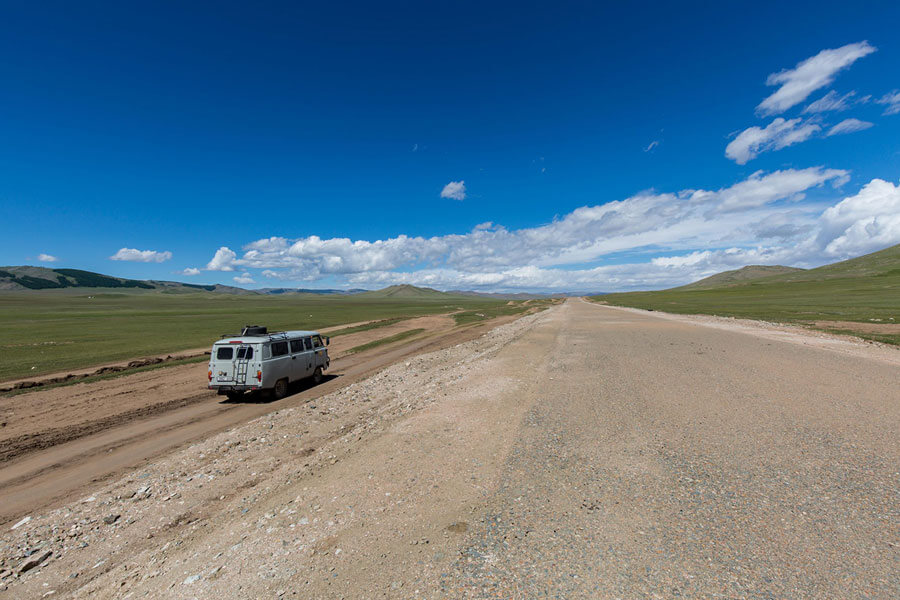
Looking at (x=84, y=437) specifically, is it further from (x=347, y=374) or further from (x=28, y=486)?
(x=347, y=374)

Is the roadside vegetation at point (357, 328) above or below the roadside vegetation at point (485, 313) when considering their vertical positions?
above

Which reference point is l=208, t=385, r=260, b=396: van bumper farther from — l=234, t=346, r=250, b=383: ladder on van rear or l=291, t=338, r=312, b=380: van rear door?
l=291, t=338, r=312, b=380: van rear door

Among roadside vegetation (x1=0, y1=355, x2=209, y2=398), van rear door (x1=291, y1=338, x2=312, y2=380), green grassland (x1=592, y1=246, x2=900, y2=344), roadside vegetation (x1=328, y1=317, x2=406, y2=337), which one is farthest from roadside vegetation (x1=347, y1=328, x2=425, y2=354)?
green grassland (x1=592, y1=246, x2=900, y2=344)

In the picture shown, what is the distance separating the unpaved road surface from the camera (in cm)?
452

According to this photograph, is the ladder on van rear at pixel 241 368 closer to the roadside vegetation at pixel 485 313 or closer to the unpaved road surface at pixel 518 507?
the unpaved road surface at pixel 518 507

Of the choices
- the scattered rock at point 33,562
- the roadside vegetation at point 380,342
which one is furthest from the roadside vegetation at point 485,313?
the scattered rock at point 33,562

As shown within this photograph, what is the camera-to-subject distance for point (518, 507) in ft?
19.9

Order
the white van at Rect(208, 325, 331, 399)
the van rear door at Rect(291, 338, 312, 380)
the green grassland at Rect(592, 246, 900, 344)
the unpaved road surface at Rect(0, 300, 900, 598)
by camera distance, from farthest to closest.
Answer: the green grassland at Rect(592, 246, 900, 344), the van rear door at Rect(291, 338, 312, 380), the white van at Rect(208, 325, 331, 399), the unpaved road surface at Rect(0, 300, 900, 598)

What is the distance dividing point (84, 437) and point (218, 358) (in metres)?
4.92

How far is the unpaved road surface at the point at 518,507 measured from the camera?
14.8 ft

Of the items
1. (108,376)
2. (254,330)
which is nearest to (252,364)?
(254,330)

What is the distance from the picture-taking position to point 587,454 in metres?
8.02

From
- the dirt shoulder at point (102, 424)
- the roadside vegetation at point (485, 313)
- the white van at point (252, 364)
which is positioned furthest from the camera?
the roadside vegetation at point (485, 313)

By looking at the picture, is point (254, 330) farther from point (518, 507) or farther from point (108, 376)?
point (518, 507)
